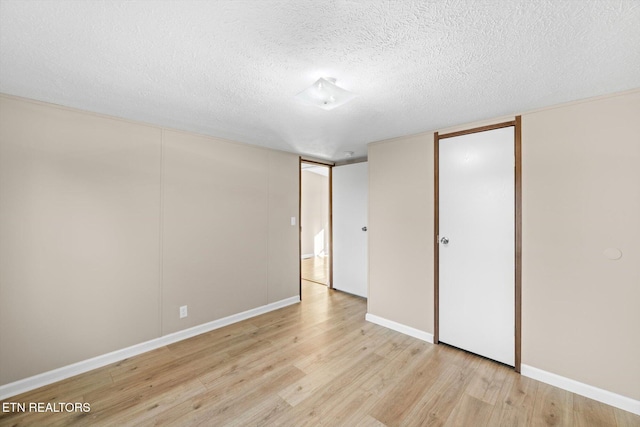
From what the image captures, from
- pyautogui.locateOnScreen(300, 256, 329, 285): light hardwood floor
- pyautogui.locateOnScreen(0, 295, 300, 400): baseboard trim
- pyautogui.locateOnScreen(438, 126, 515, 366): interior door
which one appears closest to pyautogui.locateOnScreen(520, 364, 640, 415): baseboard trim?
pyautogui.locateOnScreen(438, 126, 515, 366): interior door

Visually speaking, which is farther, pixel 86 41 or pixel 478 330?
pixel 478 330

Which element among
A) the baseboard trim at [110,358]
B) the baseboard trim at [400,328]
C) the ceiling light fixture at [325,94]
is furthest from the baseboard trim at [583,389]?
the baseboard trim at [110,358]

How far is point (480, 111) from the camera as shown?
2326mm

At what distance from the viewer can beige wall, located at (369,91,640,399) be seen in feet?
6.27

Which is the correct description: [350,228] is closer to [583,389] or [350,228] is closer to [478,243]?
[478,243]

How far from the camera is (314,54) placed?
148cm

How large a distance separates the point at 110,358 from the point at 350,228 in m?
3.31

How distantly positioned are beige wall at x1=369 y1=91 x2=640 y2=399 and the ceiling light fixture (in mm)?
1698

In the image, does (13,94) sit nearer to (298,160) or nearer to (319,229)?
(298,160)

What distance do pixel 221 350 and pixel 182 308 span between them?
2.16 feet

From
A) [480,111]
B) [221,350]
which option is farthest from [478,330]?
[221,350]

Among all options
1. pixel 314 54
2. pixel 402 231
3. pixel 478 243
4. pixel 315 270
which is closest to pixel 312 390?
pixel 402 231

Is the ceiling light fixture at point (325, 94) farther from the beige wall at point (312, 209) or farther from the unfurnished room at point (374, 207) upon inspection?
the beige wall at point (312, 209)

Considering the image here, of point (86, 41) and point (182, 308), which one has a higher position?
point (86, 41)
